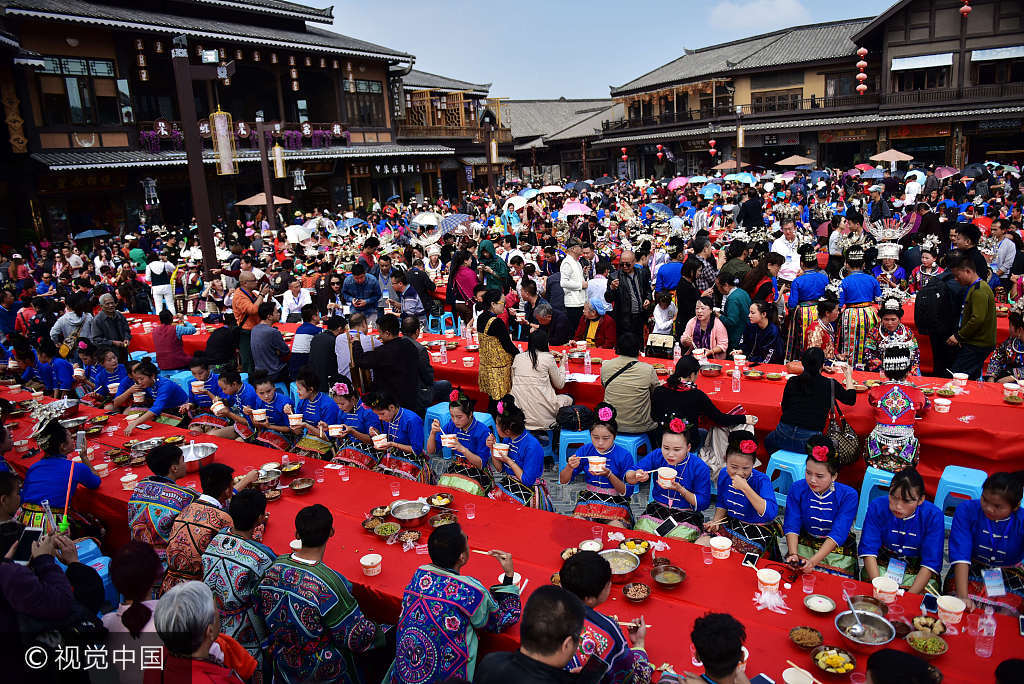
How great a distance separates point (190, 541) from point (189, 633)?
108cm

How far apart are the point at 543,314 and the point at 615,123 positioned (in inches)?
1617

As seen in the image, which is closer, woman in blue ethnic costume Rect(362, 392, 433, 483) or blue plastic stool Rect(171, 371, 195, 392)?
woman in blue ethnic costume Rect(362, 392, 433, 483)

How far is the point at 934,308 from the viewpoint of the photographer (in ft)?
24.4

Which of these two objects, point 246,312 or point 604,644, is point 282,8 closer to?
point 246,312

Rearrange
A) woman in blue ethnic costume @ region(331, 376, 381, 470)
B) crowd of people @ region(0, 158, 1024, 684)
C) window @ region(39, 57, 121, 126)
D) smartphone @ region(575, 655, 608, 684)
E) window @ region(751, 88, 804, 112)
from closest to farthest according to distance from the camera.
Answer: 1. smartphone @ region(575, 655, 608, 684)
2. crowd of people @ region(0, 158, 1024, 684)
3. woman in blue ethnic costume @ region(331, 376, 381, 470)
4. window @ region(39, 57, 121, 126)
5. window @ region(751, 88, 804, 112)

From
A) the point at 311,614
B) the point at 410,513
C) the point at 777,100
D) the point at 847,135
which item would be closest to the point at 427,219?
the point at 410,513

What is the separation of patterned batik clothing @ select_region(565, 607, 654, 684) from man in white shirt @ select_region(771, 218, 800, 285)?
8.30 meters

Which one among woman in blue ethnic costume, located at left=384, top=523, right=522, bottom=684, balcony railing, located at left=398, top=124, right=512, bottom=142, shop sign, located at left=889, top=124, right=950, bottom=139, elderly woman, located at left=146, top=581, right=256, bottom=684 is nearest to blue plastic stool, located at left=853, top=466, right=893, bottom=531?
woman in blue ethnic costume, located at left=384, top=523, right=522, bottom=684

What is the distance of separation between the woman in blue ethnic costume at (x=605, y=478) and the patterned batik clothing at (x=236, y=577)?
2.34m

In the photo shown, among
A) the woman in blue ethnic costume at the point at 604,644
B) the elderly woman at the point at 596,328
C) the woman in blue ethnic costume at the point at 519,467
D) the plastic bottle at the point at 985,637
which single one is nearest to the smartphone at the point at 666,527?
the woman in blue ethnic costume at the point at 519,467

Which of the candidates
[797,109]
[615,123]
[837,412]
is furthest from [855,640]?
[615,123]

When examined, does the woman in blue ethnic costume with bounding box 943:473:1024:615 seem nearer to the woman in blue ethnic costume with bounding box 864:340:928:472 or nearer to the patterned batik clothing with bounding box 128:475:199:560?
the woman in blue ethnic costume with bounding box 864:340:928:472

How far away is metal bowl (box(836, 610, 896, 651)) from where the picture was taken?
3.11 m

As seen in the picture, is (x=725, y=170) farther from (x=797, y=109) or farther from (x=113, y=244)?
(x=113, y=244)
